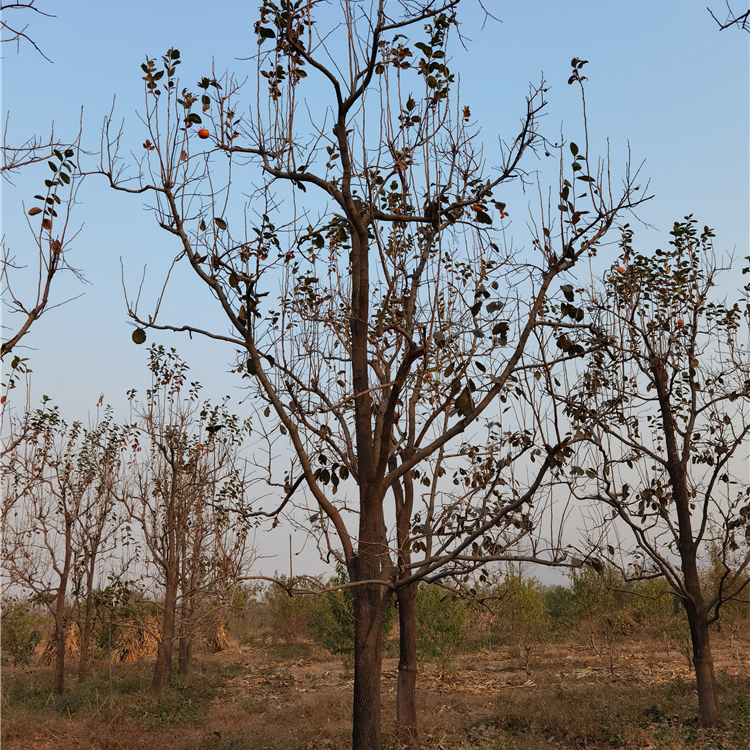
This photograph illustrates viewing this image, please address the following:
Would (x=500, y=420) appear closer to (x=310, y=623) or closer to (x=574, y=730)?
(x=574, y=730)

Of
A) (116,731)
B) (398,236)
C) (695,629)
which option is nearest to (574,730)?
(695,629)

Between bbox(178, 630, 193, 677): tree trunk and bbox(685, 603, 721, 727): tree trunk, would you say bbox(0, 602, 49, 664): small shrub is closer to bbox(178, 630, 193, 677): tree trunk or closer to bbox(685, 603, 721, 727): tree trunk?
bbox(178, 630, 193, 677): tree trunk

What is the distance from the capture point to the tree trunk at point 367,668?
14.7ft

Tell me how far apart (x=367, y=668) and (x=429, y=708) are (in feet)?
23.6

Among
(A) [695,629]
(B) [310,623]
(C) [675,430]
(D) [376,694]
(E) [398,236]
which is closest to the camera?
(D) [376,694]

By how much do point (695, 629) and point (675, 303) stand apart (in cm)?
428

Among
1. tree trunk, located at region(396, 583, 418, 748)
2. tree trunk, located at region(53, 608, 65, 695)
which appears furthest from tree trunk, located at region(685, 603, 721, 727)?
tree trunk, located at region(53, 608, 65, 695)

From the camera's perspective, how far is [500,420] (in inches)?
289

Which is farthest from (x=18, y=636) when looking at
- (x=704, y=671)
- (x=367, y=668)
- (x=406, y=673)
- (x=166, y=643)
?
(x=367, y=668)

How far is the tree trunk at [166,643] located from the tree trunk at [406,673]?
714 centimetres

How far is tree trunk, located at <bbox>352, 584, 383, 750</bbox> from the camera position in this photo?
449 centimetres

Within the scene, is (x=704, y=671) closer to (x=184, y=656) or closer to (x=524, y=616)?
(x=524, y=616)

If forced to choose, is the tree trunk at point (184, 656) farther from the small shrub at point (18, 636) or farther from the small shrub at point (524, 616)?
the small shrub at point (524, 616)

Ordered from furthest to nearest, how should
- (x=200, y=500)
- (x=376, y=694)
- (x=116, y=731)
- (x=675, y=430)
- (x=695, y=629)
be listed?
(x=200, y=500), (x=116, y=731), (x=675, y=430), (x=695, y=629), (x=376, y=694)
